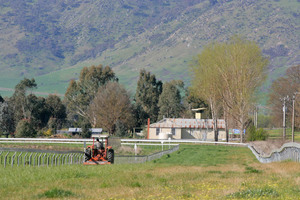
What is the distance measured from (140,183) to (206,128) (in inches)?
3427

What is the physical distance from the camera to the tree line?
237 ft

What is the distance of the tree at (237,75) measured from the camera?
71.2 m

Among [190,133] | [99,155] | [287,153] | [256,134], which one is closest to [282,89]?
[190,133]

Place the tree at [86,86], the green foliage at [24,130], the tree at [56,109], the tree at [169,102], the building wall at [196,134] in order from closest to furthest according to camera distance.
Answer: the green foliage at [24,130] < the building wall at [196,134] < the tree at [56,109] < the tree at [86,86] < the tree at [169,102]

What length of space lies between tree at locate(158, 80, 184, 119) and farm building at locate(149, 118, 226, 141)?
→ 950 inches

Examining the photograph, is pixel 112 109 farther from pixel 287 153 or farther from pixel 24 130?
pixel 287 153

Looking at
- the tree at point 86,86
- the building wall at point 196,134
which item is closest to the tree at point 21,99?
the tree at point 86,86

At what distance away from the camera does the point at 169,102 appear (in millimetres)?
130625

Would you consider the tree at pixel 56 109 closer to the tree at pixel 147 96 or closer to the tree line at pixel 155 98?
the tree line at pixel 155 98

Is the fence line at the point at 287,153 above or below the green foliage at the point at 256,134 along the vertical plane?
below

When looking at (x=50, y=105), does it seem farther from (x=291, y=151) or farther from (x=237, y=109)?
(x=291, y=151)

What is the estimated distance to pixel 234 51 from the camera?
7256 cm

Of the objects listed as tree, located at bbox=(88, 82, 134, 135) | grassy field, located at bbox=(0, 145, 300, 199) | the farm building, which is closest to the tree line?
tree, located at bbox=(88, 82, 134, 135)

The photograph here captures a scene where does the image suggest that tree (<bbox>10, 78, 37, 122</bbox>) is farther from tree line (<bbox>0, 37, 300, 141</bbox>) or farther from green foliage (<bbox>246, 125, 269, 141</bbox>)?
green foliage (<bbox>246, 125, 269, 141</bbox>)
